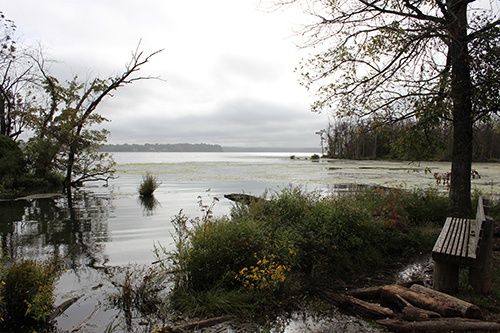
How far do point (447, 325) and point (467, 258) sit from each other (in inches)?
41.6

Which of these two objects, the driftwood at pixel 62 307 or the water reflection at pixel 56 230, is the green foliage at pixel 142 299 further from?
the water reflection at pixel 56 230

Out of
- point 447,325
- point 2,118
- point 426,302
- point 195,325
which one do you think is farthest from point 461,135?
point 2,118

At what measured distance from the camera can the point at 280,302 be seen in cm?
492

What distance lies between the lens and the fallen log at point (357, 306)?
4.43 metres

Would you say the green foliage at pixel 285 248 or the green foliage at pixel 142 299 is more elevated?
the green foliage at pixel 285 248

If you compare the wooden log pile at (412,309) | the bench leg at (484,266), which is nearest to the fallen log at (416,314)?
the wooden log pile at (412,309)

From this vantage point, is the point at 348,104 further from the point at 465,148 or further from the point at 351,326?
the point at 351,326

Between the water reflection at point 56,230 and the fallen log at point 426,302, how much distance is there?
537 cm

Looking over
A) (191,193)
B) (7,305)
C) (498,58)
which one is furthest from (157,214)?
(498,58)

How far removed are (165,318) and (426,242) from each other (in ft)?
19.9

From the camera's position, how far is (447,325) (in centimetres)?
380

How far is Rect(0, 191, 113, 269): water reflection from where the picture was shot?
316 inches

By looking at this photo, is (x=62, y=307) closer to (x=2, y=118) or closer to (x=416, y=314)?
(x=416, y=314)

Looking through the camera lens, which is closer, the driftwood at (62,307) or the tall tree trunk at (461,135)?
the driftwood at (62,307)
